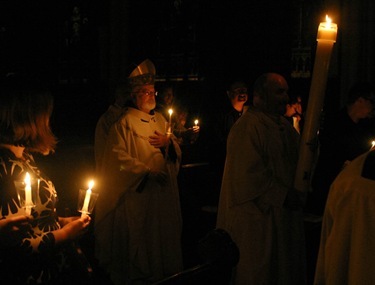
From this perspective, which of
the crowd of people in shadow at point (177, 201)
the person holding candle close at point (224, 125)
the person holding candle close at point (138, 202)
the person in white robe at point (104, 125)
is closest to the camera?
the crowd of people in shadow at point (177, 201)

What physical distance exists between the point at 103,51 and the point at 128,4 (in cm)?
155

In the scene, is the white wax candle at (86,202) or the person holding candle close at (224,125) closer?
the white wax candle at (86,202)

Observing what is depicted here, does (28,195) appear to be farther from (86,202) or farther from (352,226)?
(352,226)

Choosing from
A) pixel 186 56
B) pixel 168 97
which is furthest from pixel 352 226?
pixel 186 56

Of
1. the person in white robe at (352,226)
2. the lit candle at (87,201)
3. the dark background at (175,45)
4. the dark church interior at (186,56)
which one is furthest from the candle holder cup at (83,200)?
the dark background at (175,45)

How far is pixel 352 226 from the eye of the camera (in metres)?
2.17

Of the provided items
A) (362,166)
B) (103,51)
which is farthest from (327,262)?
(103,51)

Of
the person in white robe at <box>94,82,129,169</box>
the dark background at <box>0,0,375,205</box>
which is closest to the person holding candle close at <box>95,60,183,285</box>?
the person in white robe at <box>94,82,129,169</box>

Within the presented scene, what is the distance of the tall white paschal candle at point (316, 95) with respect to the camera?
334 centimetres

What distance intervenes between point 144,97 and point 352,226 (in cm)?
355

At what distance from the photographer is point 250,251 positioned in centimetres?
443

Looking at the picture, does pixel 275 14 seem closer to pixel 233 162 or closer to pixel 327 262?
pixel 233 162

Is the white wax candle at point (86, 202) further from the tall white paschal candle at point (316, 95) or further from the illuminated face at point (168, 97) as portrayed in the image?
the illuminated face at point (168, 97)

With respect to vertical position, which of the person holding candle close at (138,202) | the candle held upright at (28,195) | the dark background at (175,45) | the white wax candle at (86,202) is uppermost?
the dark background at (175,45)
